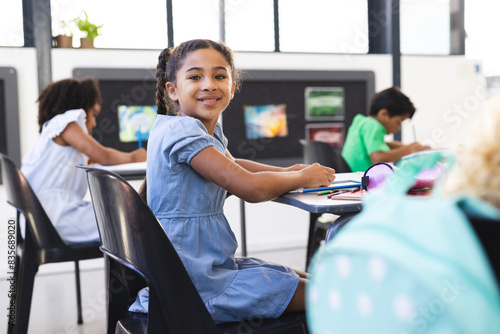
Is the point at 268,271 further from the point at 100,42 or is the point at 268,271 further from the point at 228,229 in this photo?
the point at 100,42

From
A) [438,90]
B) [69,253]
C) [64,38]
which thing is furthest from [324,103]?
[69,253]

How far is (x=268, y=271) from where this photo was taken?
1.12 m

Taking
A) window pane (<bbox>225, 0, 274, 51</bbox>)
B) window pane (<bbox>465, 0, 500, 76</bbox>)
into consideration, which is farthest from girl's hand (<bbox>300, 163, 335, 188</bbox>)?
window pane (<bbox>465, 0, 500, 76</bbox>)

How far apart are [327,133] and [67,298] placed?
205 cm

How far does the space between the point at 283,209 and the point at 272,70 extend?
3.11 feet

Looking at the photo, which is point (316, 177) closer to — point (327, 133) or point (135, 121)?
point (135, 121)

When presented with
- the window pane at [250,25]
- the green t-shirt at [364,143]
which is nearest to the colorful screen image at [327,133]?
the window pane at [250,25]

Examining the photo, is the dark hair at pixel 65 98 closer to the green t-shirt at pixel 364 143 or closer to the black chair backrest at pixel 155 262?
the green t-shirt at pixel 364 143

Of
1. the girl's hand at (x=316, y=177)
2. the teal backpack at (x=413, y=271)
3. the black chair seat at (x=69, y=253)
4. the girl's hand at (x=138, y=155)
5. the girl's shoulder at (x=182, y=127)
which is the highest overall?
the girl's shoulder at (x=182, y=127)

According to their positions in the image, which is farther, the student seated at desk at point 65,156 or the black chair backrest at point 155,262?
the student seated at desk at point 65,156

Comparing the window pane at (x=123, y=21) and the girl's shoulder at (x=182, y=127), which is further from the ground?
the window pane at (x=123, y=21)

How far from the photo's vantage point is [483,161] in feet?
1.11

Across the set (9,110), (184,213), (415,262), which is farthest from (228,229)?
(9,110)

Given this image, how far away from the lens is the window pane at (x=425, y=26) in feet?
13.4
